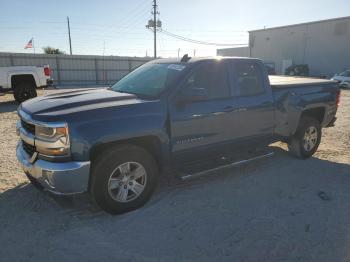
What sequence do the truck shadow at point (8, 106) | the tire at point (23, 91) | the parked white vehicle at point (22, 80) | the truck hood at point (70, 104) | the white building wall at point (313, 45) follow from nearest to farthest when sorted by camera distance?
the truck hood at point (70, 104), the truck shadow at point (8, 106), the parked white vehicle at point (22, 80), the tire at point (23, 91), the white building wall at point (313, 45)

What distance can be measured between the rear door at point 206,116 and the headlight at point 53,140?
52.3 inches

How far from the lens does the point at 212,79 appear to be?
15.5ft

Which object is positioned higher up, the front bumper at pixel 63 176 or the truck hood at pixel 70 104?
the truck hood at pixel 70 104

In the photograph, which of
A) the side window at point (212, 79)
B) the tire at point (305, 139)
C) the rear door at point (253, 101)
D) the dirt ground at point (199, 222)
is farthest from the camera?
the tire at point (305, 139)

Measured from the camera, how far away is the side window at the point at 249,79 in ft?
16.5

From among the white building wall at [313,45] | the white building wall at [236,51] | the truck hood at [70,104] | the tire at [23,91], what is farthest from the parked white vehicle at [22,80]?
the white building wall at [236,51]

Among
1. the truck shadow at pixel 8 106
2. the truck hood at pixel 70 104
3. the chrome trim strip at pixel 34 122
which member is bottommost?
the truck shadow at pixel 8 106

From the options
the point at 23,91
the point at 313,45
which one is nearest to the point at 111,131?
the point at 23,91

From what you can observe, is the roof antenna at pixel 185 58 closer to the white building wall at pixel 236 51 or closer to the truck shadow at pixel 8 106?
the truck shadow at pixel 8 106

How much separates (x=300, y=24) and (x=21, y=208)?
41232 millimetres

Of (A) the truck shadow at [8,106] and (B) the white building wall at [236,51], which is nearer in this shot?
(A) the truck shadow at [8,106]

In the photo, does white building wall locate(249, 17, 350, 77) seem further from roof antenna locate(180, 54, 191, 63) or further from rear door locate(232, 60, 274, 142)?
roof antenna locate(180, 54, 191, 63)

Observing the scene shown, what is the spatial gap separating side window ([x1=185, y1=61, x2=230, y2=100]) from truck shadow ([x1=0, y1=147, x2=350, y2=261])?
139 centimetres

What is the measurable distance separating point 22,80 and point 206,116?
11.2 m
